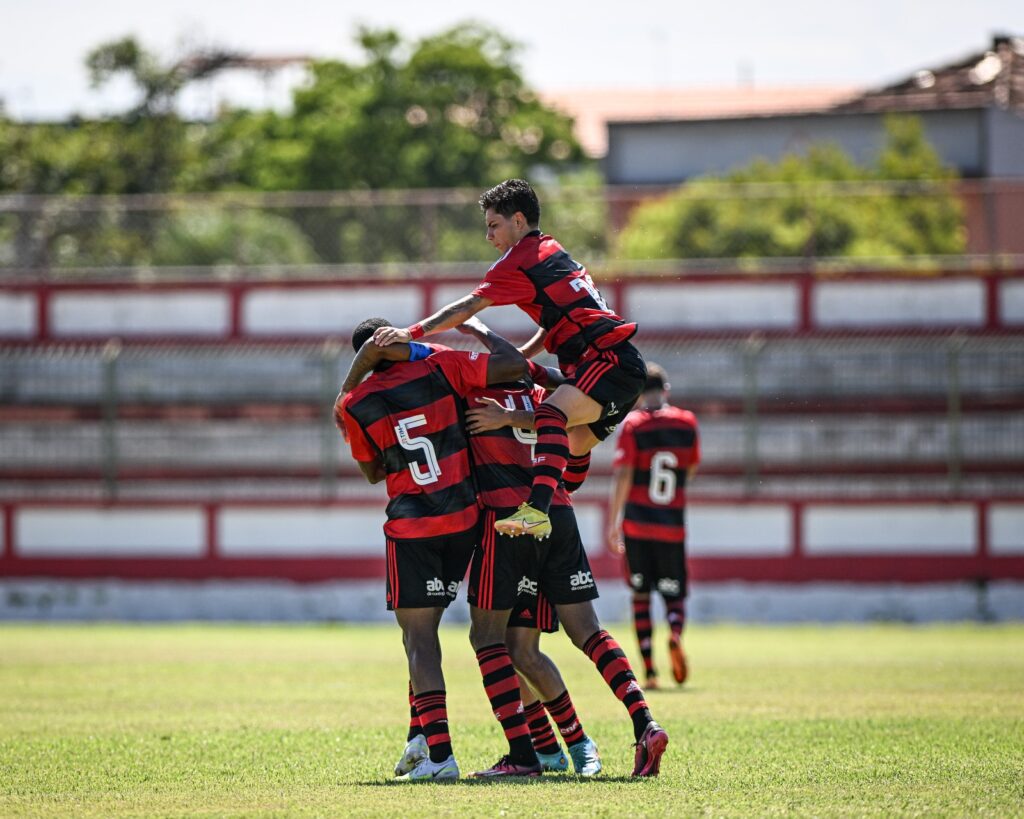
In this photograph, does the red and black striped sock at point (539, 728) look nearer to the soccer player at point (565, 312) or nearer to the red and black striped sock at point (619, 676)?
the red and black striped sock at point (619, 676)

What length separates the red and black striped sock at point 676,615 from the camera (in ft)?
46.2

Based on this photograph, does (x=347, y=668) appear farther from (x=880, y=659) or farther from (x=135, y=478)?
(x=135, y=478)

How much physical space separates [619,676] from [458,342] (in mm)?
16531

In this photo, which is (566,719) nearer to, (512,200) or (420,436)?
(420,436)

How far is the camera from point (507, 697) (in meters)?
8.36

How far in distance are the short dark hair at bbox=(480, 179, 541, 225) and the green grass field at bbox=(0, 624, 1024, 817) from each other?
2.68m

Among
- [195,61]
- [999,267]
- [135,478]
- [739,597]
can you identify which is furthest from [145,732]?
[195,61]

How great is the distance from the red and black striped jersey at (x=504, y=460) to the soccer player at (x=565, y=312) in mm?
176

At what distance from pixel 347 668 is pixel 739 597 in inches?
358

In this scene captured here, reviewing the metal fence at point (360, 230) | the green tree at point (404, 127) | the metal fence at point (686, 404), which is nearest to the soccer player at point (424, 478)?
the metal fence at point (686, 404)

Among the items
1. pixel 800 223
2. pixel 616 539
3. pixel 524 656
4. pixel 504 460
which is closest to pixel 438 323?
pixel 504 460

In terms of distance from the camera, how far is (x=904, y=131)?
42.7 m

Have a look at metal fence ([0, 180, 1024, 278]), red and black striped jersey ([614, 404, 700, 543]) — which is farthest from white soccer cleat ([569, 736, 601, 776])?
metal fence ([0, 180, 1024, 278])

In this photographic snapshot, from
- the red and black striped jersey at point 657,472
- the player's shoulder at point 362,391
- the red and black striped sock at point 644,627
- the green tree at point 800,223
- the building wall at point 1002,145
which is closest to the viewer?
the player's shoulder at point 362,391
